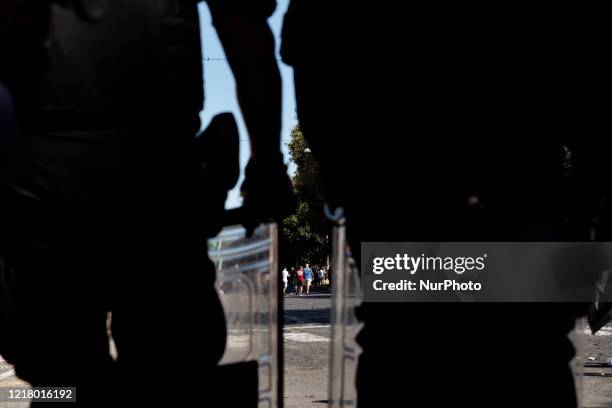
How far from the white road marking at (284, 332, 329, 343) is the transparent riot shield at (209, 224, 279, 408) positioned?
9266 mm

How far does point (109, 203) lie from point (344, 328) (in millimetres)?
949

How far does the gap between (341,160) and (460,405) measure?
70 cm

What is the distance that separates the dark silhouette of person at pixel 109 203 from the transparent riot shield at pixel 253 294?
406 mm

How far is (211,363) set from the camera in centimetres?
221

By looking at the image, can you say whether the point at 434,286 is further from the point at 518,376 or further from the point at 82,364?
the point at 82,364

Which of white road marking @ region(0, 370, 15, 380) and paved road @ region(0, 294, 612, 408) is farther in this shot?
white road marking @ region(0, 370, 15, 380)

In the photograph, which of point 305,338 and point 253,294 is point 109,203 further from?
point 305,338

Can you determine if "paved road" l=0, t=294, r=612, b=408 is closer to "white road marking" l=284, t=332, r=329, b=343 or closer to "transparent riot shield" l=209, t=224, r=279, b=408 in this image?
"white road marking" l=284, t=332, r=329, b=343

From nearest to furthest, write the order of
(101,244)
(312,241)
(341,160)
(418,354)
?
1. (101,244)
2. (418,354)
3. (341,160)
4. (312,241)

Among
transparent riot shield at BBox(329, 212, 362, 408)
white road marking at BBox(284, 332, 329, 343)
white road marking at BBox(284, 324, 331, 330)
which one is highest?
transparent riot shield at BBox(329, 212, 362, 408)

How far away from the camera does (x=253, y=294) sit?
275 cm

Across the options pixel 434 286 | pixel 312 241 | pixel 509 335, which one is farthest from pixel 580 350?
pixel 312 241

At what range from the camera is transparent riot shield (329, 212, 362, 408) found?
2.66 meters

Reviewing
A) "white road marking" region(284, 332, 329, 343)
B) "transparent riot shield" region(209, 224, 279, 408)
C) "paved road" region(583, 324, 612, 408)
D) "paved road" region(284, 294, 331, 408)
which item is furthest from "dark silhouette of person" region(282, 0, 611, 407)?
"white road marking" region(284, 332, 329, 343)
